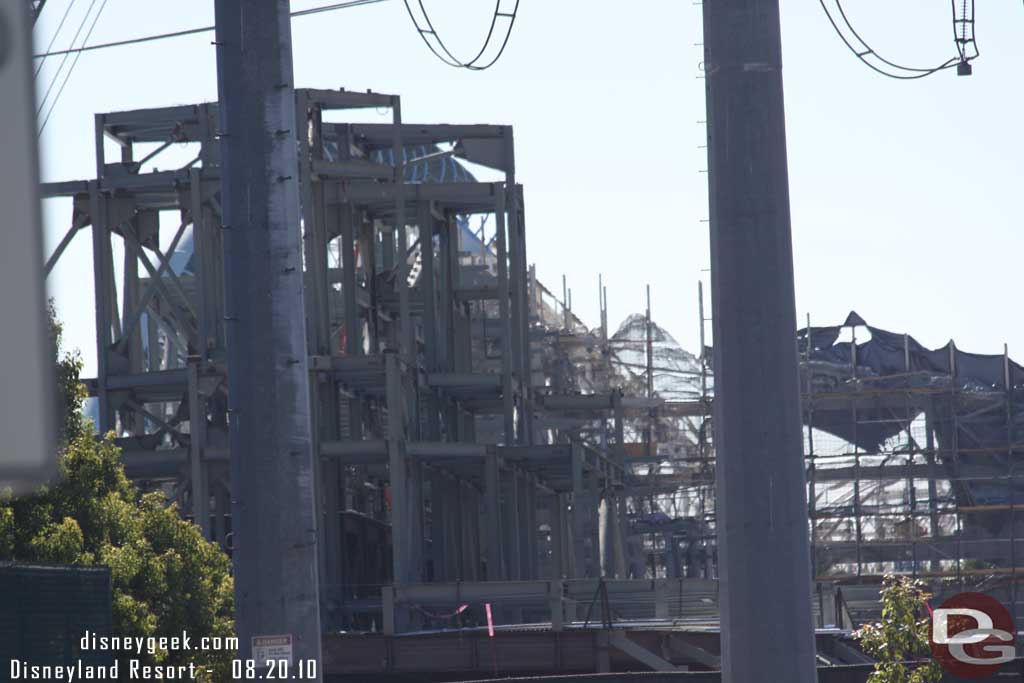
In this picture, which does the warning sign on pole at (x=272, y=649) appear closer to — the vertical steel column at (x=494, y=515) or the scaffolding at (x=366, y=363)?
the scaffolding at (x=366, y=363)

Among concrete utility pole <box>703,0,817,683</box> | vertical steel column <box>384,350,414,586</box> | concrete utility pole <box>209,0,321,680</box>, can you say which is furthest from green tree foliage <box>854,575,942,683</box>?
vertical steel column <box>384,350,414,586</box>

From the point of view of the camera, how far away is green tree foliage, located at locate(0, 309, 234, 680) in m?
22.3

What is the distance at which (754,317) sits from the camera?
10438mm

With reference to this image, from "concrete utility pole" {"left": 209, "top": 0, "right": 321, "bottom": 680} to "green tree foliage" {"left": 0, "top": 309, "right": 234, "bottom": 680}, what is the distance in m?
11.1

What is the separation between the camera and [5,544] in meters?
21.7

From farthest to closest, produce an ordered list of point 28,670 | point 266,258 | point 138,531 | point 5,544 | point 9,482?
1. point 138,531
2. point 5,544
3. point 28,670
4. point 266,258
5. point 9,482

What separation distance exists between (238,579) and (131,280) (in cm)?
4547

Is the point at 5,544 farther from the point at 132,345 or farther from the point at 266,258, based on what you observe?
the point at 132,345

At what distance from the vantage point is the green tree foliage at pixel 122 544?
22.3 metres

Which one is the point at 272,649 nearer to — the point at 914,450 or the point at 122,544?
the point at 122,544

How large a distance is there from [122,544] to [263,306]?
650 inches

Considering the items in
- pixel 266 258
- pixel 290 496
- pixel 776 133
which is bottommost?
pixel 290 496

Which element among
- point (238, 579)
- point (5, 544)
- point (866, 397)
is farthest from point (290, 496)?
Result: point (866, 397)

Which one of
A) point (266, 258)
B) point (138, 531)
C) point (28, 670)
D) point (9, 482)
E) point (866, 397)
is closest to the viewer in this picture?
point (9, 482)
